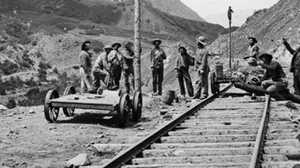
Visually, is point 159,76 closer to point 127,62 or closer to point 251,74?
point 127,62

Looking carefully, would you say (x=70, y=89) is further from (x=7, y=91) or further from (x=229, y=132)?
(x=7, y=91)

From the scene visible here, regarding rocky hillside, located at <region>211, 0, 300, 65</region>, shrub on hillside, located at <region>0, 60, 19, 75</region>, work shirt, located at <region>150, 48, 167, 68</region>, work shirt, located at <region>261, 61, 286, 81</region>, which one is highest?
rocky hillside, located at <region>211, 0, 300, 65</region>

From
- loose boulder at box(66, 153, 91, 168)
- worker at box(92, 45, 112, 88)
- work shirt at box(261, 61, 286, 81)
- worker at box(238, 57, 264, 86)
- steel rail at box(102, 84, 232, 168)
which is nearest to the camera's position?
steel rail at box(102, 84, 232, 168)

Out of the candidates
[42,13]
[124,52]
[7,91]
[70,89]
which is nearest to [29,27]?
[42,13]

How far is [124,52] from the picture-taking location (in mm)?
18422

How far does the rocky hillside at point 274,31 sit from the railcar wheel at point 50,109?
28803mm

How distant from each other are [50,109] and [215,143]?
17.2ft

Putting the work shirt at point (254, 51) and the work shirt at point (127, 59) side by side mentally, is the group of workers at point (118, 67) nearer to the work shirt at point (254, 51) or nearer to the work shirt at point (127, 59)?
the work shirt at point (127, 59)

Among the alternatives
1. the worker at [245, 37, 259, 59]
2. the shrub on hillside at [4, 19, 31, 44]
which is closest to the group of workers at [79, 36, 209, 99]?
the worker at [245, 37, 259, 59]

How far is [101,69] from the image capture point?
49.0ft

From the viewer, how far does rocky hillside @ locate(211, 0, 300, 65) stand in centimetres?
4429

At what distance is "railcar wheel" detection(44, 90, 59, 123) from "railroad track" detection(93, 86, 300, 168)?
122 inches

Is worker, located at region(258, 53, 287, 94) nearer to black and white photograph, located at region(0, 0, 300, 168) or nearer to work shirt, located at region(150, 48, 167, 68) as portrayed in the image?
black and white photograph, located at region(0, 0, 300, 168)

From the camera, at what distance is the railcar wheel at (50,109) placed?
1191cm
